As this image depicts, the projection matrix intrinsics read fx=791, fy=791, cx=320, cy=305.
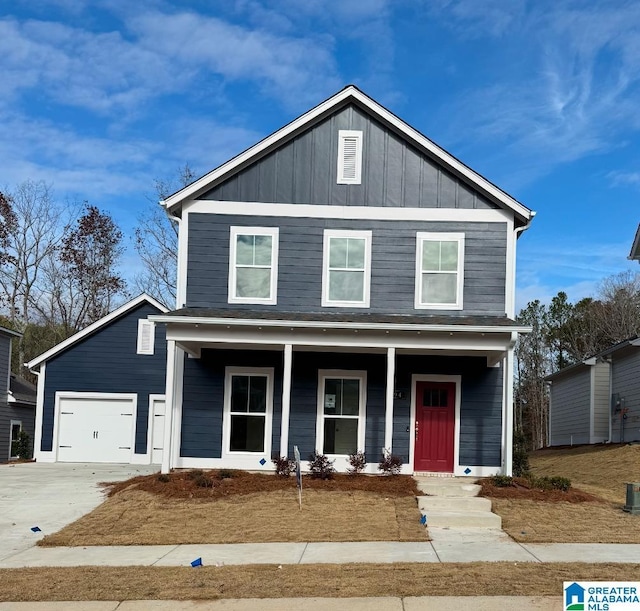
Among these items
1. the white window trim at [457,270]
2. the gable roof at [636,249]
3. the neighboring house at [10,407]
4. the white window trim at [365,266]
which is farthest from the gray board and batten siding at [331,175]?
the neighboring house at [10,407]

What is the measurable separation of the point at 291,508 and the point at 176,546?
101 inches

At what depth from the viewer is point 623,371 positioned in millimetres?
26062

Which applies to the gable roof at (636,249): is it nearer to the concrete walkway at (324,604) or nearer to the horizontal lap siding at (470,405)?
the horizontal lap siding at (470,405)

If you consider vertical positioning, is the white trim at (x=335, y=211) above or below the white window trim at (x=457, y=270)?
above

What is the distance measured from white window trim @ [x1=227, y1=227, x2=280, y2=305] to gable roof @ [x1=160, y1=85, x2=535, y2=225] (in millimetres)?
1231

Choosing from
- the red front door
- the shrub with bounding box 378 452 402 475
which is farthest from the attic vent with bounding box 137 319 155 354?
the shrub with bounding box 378 452 402 475

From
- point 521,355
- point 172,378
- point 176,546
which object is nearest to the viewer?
point 176,546

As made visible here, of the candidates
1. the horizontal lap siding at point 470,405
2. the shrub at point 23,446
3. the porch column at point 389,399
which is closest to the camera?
the porch column at point 389,399

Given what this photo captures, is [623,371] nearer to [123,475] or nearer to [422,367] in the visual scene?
[422,367]

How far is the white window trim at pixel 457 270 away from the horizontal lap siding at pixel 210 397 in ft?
11.1

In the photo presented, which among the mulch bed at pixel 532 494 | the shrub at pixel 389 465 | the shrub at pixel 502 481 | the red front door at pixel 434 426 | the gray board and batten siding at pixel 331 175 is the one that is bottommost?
the mulch bed at pixel 532 494

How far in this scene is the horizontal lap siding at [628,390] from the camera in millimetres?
24625

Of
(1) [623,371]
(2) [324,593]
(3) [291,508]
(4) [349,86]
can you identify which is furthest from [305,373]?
(1) [623,371]

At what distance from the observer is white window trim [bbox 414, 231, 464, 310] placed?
17344 mm
